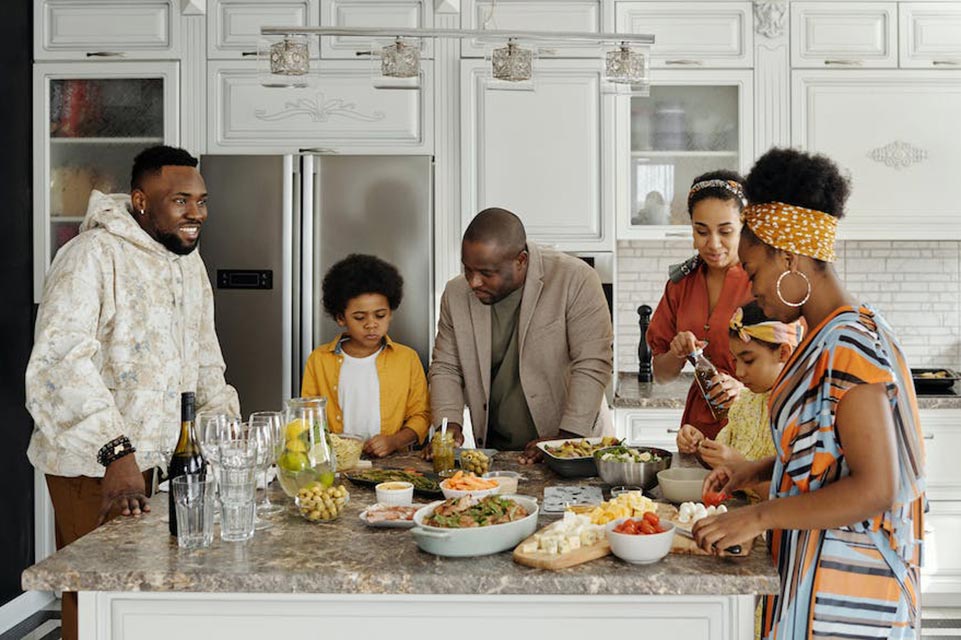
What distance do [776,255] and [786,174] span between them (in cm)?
Result: 15

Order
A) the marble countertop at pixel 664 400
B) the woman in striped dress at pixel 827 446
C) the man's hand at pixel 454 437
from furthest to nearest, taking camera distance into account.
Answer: the marble countertop at pixel 664 400 < the man's hand at pixel 454 437 < the woman in striped dress at pixel 827 446

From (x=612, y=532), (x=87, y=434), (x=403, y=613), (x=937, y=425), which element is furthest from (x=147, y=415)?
(x=937, y=425)

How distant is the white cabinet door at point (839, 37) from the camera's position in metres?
4.15

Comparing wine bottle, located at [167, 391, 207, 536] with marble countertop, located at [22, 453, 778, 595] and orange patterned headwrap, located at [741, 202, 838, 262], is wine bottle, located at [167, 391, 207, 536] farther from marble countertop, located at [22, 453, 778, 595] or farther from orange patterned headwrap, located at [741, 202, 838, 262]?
orange patterned headwrap, located at [741, 202, 838, 262]

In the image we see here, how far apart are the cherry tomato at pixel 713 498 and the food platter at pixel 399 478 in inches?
23.0

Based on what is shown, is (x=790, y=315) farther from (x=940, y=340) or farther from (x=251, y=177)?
(x=940, y=340)

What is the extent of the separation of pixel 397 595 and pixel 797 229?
953 millimetres

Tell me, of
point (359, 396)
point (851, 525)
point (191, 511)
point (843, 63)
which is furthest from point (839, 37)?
point (191, 511)

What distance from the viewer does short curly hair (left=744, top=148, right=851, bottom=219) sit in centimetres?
172

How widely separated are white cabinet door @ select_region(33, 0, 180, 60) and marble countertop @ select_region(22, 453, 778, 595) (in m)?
2.99

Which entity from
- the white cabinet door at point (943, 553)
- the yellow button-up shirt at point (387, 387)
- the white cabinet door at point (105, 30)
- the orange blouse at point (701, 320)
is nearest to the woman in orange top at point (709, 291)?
the orange blouse at point (701, 320)

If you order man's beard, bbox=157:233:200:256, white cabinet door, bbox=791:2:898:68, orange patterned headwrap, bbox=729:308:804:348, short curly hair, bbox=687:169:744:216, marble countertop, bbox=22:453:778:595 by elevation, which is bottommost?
marble countertop, bbox=22:453:778:595

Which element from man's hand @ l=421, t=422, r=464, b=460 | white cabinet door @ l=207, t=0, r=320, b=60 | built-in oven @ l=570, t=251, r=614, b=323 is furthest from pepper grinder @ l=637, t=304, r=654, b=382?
white cabinet door @ l=207, t=0, r=320, b=60

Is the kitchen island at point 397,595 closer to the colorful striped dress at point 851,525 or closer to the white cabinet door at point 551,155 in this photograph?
the colorful striped dress at point 851,525
